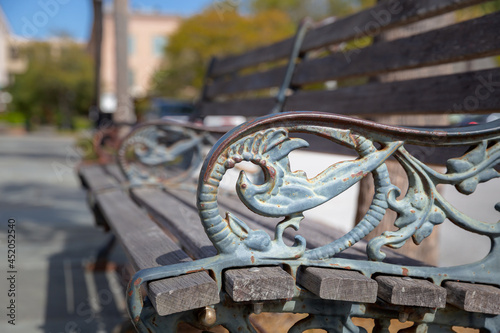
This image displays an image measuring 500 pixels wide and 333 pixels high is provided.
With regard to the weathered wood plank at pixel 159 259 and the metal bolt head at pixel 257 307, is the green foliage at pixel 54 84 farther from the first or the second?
the metal bolt head at pixel 257 307

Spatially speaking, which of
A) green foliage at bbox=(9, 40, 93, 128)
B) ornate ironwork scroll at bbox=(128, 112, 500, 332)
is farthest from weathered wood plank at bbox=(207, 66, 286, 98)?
green foliage at bbox=(9, 40, 93, 128)

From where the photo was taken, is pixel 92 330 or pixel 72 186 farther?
pixel 72 186

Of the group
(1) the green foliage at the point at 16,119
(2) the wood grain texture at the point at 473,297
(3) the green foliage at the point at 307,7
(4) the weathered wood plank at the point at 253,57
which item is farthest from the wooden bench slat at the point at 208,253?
(1) the green foliage at the point at 16,119

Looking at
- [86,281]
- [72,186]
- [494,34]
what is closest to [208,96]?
[86,281]

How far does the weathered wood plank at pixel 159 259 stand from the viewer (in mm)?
1190

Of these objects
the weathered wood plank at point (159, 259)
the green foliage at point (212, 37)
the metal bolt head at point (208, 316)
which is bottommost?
the metal bolt head at point (208, 316)

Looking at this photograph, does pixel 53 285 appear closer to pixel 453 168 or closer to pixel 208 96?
pixel 208 96

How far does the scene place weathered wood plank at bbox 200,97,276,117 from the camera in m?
3.42

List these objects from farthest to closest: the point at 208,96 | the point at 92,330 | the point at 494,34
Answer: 1. the point at 208,96
2. the point at 92,330
3. the point at 494,34

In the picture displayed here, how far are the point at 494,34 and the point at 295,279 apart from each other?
125cm

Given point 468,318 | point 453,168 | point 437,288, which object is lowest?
point 468,318

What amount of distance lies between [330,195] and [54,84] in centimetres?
3296

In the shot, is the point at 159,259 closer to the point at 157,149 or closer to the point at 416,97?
the point at 416,97

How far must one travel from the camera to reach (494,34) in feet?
6.48
